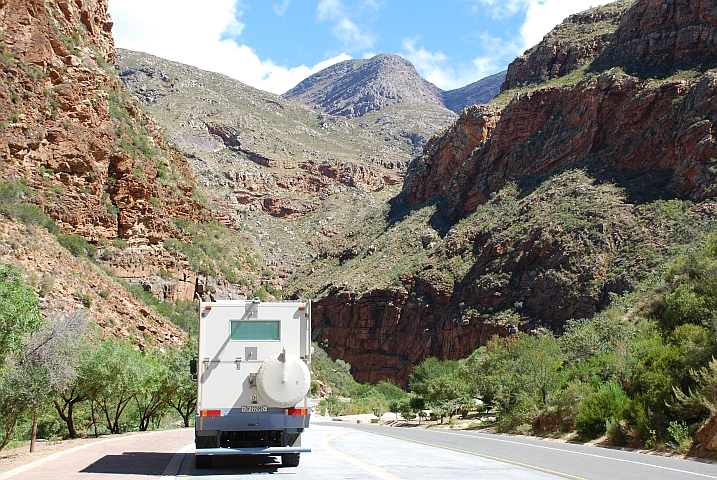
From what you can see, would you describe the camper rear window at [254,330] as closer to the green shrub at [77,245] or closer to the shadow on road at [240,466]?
the shadow on road at [240,466]

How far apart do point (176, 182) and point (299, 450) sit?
56.6 metres

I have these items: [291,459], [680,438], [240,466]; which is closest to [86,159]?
[240,466]

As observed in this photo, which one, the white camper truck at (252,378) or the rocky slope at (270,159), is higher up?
the rocky slope at (270,159)

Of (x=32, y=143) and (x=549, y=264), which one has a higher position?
(x=32, y=143)

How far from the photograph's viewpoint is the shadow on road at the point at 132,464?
1230cm

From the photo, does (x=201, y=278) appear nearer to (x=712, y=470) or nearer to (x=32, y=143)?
(x=32, y=143)

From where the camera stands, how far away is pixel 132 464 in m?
13.6

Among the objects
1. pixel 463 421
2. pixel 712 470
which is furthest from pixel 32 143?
pixel 712 470

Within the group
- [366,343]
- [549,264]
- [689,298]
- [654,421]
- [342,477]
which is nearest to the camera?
[342,477]

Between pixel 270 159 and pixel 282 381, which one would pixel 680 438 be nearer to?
pixel 282 381

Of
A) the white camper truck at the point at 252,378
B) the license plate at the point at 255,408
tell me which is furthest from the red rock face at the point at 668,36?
the license plate at the point at 255,408

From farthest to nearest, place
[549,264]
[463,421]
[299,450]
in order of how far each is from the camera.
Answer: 1. [549,264]
2. [463,421]
3. [299,450]

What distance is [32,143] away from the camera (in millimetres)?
46781

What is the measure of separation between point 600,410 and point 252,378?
43.1 ft
